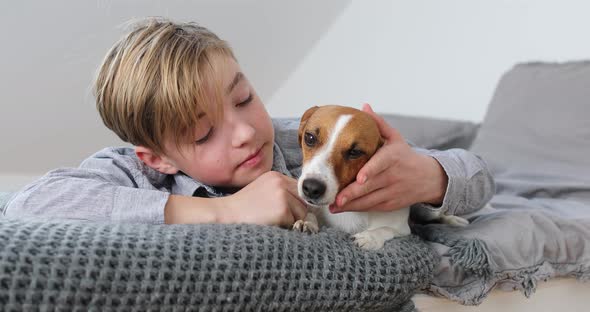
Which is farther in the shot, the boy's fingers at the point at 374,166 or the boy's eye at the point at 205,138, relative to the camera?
the boy's eye at the point at 205,138

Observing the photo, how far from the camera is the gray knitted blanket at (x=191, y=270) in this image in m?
0.62

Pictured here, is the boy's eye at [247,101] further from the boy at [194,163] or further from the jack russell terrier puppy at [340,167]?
the jack russell terrier puppy at [340,167]

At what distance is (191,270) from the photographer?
69 cm

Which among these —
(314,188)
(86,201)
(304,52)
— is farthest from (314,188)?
(304,52)

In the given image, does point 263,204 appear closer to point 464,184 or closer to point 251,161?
point 251,161

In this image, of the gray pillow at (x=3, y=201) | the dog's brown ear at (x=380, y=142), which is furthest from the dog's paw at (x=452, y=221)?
the gray pillow at (x=3, y=201)

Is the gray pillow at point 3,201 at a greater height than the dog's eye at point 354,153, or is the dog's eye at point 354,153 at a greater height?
the dog's eye at point 354,153

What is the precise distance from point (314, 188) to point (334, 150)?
81 mm

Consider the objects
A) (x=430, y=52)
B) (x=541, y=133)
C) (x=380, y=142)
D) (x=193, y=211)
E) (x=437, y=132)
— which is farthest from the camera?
(x=430, y=52)

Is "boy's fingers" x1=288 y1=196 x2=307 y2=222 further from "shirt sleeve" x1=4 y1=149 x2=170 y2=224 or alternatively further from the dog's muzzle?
"shirt sleeve" x1=4 y1=149 x2=170 y2=224

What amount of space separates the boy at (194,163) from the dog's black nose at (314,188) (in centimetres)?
3

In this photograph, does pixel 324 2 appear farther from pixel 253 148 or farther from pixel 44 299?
pixel 44 299

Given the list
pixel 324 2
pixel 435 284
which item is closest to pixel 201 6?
pixel 324 2

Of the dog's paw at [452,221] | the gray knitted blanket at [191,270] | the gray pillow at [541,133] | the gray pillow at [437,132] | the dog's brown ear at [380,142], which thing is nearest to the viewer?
the gray knitted blanket at [191,270]
